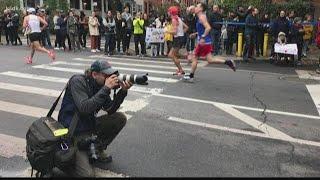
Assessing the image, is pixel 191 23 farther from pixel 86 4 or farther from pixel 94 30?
pixel 86 4

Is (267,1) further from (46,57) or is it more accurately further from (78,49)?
(46,57)

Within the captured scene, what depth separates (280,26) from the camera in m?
15.1

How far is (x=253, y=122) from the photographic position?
290 inches

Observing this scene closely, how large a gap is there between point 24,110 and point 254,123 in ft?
12.6

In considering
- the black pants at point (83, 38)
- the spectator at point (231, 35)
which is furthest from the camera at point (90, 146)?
the black pants at point (83, 38)

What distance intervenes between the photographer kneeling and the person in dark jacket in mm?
10834

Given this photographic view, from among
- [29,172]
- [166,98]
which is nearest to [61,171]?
[29,172]

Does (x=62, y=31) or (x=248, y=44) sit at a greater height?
(x=62, y=31)

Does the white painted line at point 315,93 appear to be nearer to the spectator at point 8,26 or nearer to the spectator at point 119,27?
the spectator at point 119,27


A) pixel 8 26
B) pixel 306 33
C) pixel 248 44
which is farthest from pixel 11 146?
pixel 8 26

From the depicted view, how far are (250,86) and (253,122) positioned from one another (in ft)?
10.8

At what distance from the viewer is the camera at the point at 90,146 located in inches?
192

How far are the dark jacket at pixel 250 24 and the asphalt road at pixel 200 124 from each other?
11.2ft

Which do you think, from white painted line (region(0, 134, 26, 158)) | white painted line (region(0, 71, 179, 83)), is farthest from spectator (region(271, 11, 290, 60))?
white painted line (region(0, 134, 26, 158))
